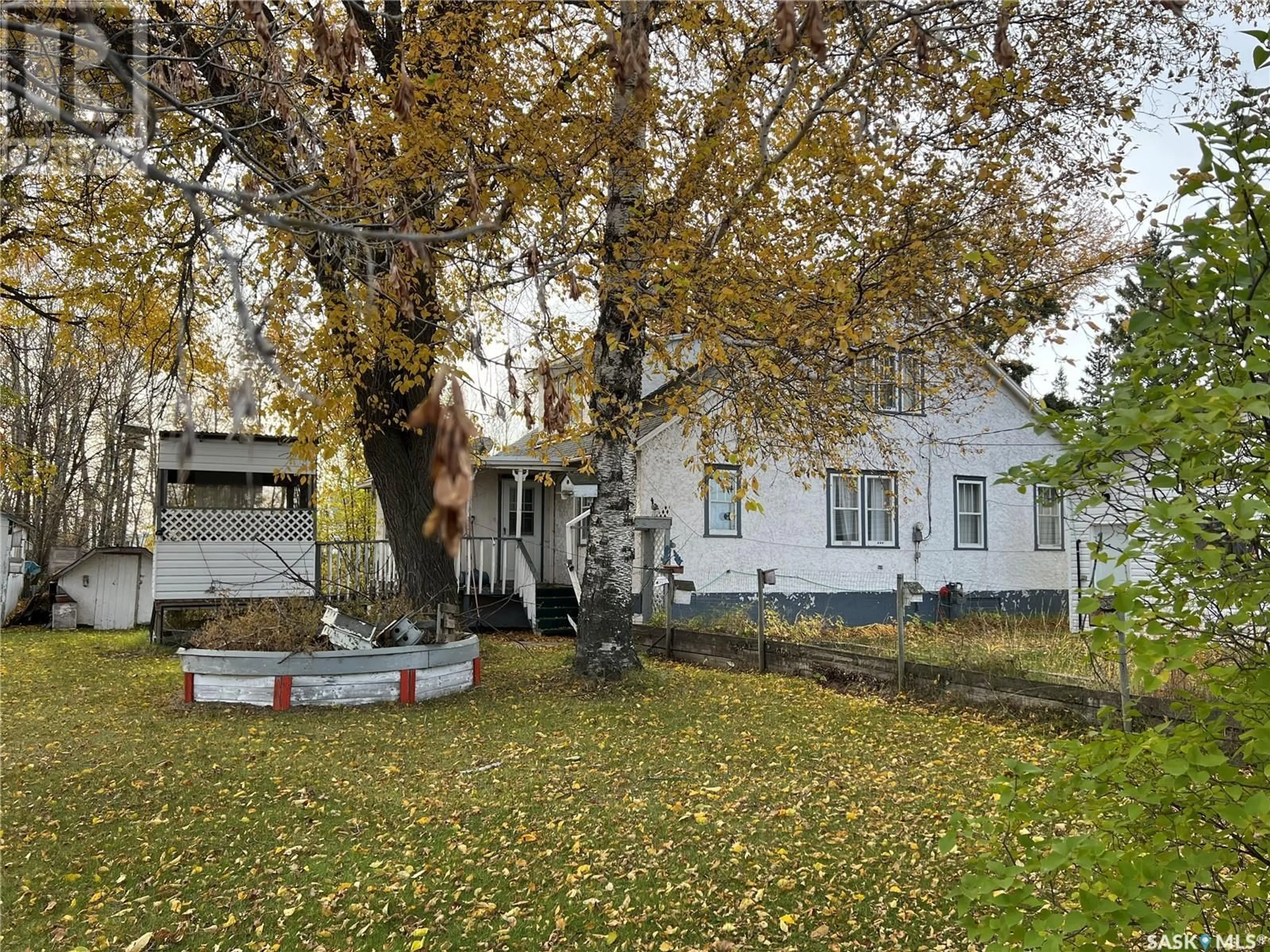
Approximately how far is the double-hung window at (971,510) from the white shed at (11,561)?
797 inches

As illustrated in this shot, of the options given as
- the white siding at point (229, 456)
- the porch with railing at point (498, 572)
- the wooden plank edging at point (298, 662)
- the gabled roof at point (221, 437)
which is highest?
the gabled roof at point (221, 437)

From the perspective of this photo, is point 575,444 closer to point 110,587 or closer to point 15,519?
point 110,587

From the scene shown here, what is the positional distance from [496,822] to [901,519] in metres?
13.2

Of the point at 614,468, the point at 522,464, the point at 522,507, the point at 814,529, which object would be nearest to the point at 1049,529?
the point at 814,529

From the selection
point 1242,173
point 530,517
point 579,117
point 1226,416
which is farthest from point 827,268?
point 530,517

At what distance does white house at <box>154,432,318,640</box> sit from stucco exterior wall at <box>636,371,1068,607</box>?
6042 millimetres

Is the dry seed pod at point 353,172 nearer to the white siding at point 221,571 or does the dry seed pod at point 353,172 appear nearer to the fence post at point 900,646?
the fence post at point 900,646

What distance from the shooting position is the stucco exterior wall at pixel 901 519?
15.0 metres

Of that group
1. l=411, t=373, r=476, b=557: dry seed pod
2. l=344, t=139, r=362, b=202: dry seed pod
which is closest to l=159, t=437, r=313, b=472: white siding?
l=344, t=139, r=362, b=202: dry seed pod

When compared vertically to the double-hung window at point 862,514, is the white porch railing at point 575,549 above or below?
below

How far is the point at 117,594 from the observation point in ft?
58.4

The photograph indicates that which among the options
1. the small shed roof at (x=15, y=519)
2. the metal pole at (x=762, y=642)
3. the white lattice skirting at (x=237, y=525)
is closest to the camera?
the metal pole at (x=762, y=642)

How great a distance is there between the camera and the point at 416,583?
11.1 metres

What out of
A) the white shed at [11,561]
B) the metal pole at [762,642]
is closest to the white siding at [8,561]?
the white shed at [11,561]
